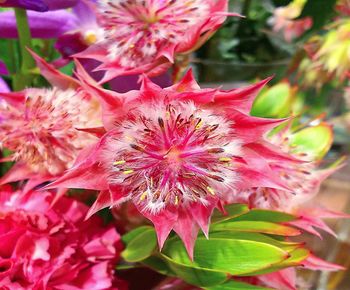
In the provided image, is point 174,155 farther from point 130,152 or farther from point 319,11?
point 319,11

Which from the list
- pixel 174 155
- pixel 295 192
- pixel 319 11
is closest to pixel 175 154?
pixel 174 155

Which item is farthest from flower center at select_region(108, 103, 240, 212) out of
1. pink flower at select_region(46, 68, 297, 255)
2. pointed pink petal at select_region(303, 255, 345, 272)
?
pointed pink petal at select_region(303, 255, 345, 272)

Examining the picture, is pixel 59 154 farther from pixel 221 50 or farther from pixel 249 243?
pixel 221 50

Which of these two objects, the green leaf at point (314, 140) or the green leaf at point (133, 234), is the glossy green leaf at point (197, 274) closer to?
the green leaf at point (133, 234)

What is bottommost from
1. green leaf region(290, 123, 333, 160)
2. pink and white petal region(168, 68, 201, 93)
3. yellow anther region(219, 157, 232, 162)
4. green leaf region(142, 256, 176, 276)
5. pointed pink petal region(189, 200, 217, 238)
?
green leaf region(142, 256, 176, 276)

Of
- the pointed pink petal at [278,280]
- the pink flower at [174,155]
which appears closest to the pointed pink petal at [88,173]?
the pink flower at [174,155]

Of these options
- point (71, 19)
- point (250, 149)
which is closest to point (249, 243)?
point (250, 149)

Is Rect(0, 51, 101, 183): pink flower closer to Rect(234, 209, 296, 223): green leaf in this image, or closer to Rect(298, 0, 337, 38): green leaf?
Rect(234, 209, 296, 223): green leaf
